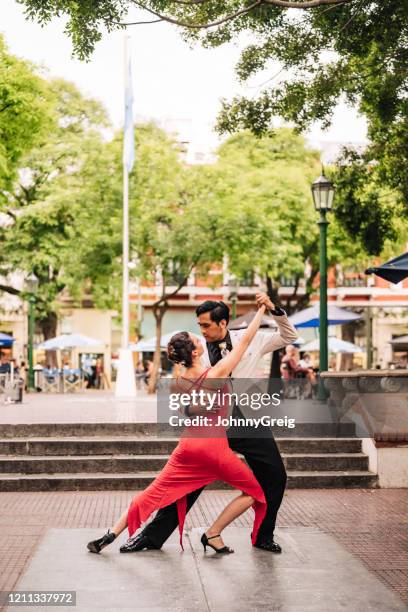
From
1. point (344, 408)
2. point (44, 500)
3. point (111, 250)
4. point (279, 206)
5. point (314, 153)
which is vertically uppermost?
point (314, 153)

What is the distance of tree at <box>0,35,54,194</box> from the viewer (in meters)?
23.1

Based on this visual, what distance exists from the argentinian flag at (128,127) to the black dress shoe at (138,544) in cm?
1619

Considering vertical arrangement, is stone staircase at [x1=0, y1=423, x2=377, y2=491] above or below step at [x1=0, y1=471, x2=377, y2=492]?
above

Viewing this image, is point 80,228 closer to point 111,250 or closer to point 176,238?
point 111,250

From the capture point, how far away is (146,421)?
11.7 meters

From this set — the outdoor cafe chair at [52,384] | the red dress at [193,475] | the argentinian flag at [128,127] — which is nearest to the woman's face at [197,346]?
the red dress at [193,475]

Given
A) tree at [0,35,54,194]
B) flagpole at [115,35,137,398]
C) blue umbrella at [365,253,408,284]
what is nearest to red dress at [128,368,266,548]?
blue umbrella at [365,253,408,284]

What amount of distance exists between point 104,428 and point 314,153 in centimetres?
3268

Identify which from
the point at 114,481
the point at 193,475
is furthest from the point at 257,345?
the point at 114,481

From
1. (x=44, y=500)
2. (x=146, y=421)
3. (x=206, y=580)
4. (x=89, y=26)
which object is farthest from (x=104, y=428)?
(x=206, y=580)

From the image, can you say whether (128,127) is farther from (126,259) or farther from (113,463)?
(113,463)

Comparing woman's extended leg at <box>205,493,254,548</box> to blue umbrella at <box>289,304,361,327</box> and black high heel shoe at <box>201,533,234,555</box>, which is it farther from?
blue umbrella at <box>289,304,361,327</box>

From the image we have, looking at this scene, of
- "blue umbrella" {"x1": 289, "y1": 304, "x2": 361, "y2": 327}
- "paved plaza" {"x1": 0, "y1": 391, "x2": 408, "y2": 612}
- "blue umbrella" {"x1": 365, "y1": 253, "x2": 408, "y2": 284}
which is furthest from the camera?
"blue umbrella" {"x1": 289, "y1": 304, "x2": 361, "y2": 327}

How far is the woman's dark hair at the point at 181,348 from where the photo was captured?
242 inches
